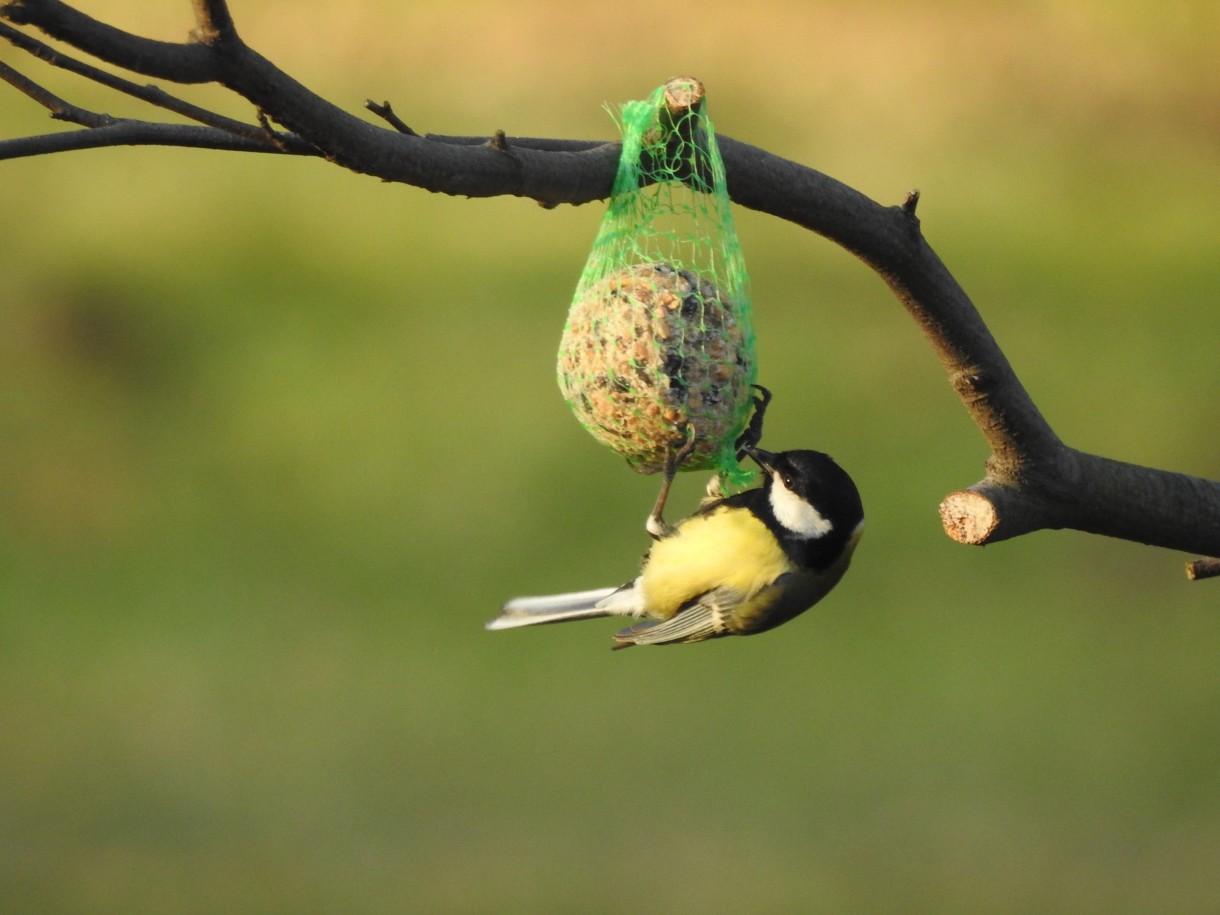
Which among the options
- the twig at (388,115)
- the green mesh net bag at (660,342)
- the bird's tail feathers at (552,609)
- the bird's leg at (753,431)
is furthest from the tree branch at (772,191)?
the bird's tail feathers at (552,609)

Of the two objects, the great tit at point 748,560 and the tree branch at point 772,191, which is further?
the great tit at point 748,560

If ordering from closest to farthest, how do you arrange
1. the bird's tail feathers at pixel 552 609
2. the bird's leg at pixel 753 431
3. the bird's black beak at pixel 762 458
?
the bird's leg at pixel 753 431 → the bird's black beak at pixel 762 458 → the bird's tail feathers at pixel 552 609

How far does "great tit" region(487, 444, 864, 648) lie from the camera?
2.58 m

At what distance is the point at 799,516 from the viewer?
8.49ft

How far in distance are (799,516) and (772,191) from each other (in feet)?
Result: 2.66

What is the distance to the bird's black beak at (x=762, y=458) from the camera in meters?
2.51

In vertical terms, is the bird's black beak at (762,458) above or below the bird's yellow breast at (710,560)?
above

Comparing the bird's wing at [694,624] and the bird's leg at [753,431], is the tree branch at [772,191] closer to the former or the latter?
the bird's leg at [753,431]

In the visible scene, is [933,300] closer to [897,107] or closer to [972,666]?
[972,666]

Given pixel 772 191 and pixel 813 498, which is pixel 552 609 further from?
pixel 772 191

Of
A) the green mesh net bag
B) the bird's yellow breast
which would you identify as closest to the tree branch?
the green mesh net bag

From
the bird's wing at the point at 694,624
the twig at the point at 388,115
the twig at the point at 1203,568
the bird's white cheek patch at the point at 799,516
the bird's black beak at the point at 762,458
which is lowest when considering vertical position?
the bird's wing at the point at 694,624

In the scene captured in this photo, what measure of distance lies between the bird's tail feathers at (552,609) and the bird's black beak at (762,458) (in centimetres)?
41

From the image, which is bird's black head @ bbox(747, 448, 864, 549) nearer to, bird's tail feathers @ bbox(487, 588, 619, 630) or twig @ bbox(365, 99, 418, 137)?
bird's tail feathers @ bbox(487, 588, 619, 630)
